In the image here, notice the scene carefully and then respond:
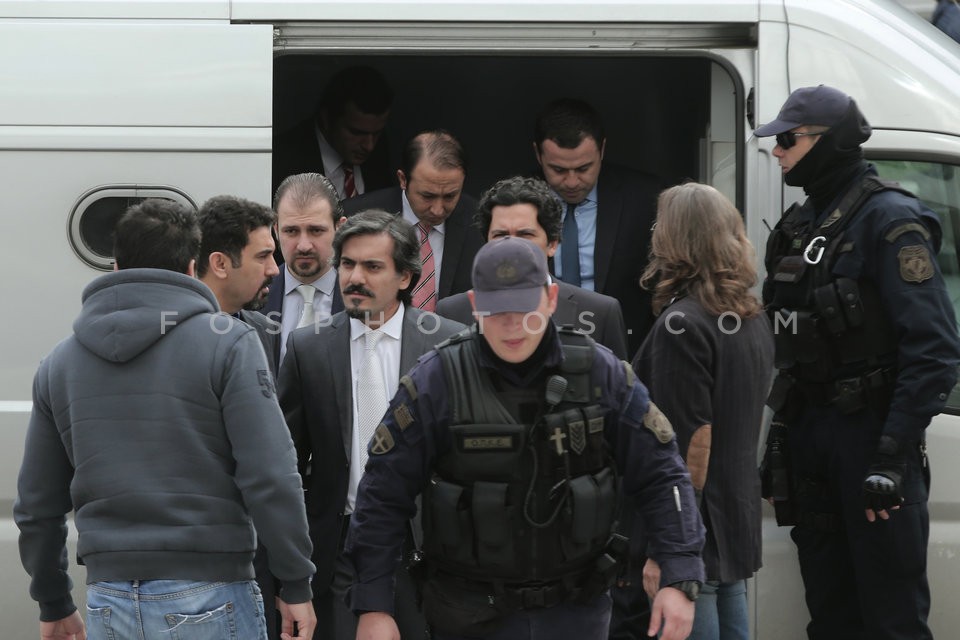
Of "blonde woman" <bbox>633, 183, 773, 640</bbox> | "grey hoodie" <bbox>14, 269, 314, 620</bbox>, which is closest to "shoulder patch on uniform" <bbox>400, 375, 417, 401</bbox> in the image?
"grey hoodie" <bbox>14, 269, 314, 620</bbox>

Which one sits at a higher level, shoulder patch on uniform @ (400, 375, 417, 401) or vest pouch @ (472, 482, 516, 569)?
shoulder patch on uniform @ (400, 375, 417, 401)

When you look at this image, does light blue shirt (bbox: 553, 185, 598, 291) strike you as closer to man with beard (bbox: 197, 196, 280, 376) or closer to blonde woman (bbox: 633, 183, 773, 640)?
blonde woman (bbox: 633, 183, 773, 640)

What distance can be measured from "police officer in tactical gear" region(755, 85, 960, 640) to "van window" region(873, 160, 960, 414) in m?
0.25

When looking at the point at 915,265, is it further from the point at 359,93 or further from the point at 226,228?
the point at 359,93

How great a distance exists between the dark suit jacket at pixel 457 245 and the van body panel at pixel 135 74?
0.84 metres

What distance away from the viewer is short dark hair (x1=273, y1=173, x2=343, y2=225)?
4.51 meters

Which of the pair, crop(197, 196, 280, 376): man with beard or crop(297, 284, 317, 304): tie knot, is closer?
crop(197, 196, 280, 376): man with beard

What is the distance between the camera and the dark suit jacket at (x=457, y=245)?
4.93 m

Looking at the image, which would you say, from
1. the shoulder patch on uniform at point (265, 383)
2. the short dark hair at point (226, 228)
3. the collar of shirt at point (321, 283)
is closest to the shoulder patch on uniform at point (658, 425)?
the shoulder patch on uniform at point (265, 383)

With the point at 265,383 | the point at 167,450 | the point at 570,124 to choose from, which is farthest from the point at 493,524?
the point at 570,124

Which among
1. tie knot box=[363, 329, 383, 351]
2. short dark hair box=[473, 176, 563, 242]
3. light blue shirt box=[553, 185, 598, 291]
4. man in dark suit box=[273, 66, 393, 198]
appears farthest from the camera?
man in dark suit box=[273, 66, 393, 198]

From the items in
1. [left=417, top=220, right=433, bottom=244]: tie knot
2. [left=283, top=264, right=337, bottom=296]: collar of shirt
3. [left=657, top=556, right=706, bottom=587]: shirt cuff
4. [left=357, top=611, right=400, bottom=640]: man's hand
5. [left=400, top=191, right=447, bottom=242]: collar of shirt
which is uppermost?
[left=400, top=191, right=447, bottom=242]: collar of shirt

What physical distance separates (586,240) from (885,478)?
5.21 ft

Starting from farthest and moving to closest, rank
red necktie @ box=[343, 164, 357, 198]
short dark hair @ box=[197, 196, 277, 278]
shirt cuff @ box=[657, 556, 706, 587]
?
red necktie @ box=[343, 164, 357, 198] < short dark hair @ box=[197, 196, 277, 278] < shirt cuff @ box=[657, 556, 706, 587]
